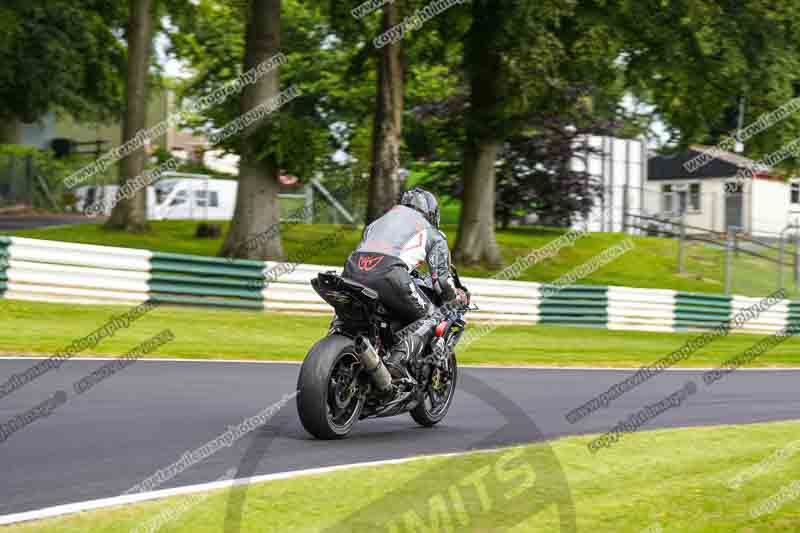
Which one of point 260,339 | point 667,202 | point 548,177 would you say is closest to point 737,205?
point 667,202

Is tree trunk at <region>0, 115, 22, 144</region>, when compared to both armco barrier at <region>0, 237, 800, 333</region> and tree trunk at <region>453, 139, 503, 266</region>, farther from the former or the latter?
armco barrier at <region>0, 237, 800, 333</region>

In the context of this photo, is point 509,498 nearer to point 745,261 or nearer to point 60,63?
point 745,261

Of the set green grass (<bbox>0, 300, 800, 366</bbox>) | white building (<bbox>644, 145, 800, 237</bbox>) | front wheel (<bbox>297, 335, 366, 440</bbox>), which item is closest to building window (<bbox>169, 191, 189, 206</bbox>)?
white building (<bbox>644, 145, 800, 237</bbox>)

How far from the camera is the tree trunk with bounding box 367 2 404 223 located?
2386cm

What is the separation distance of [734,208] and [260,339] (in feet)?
65.9

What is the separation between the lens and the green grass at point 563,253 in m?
27.5

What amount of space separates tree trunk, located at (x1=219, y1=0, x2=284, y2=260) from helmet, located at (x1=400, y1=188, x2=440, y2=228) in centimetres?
1487

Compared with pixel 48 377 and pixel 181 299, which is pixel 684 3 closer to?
pixel 181 299

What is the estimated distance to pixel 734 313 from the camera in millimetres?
27141

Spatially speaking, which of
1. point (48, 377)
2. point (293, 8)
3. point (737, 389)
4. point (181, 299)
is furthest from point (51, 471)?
Answer: point (293, 8)

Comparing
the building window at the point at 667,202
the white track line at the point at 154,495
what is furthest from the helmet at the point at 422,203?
the building window at the point at 667,202

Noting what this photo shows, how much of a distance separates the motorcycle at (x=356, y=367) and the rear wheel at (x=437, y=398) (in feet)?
0.41

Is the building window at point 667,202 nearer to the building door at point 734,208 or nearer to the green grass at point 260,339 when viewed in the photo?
the building door at point 734,208

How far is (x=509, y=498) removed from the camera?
250 inches
